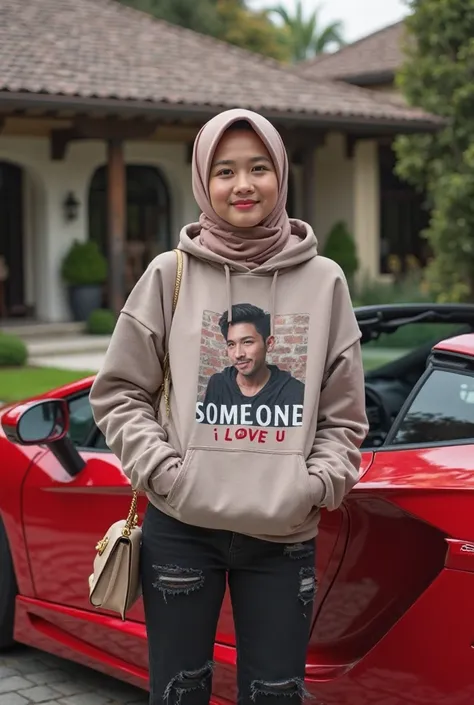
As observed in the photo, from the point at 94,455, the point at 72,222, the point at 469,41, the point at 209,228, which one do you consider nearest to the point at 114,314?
the point at 72,222

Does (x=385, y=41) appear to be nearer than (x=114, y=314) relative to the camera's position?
No

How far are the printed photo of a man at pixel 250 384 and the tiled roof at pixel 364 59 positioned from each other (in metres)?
24.3

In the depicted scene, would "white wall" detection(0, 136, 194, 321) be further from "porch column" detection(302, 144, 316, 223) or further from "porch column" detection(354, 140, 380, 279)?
"porch column" detection(354, 140, 380, 279)

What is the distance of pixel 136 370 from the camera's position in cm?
254

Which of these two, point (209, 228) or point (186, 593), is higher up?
point (209, 228)

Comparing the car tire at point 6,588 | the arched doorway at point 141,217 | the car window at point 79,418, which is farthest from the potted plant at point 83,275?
the car tire at point 6,588

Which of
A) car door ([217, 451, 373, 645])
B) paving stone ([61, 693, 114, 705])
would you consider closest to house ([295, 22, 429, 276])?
A: paving stone ([61, 693, 114, 705])

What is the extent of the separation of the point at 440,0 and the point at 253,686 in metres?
13.3

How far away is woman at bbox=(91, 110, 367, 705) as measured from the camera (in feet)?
7.97

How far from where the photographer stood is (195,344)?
2512mm

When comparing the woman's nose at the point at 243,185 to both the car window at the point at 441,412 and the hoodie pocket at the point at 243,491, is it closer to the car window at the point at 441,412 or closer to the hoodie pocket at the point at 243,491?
the hoodie pocket at the point at 243,491

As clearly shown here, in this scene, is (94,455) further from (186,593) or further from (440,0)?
(440,0)

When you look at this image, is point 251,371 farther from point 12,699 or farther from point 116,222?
point 116,222

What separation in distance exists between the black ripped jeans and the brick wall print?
0.35 metres
